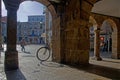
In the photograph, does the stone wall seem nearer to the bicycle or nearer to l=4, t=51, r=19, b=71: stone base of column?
the bicycle

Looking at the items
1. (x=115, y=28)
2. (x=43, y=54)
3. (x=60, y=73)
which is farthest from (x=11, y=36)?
(x=115, y=28)

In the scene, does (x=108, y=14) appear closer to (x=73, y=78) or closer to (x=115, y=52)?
(x=115, y=52)

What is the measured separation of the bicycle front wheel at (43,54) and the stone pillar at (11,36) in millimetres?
2962

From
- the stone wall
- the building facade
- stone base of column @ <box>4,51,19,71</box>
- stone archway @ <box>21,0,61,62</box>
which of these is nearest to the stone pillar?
stone base of column @ <box>4,51,19,71</box>

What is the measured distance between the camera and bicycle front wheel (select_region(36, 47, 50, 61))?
9.93 meters

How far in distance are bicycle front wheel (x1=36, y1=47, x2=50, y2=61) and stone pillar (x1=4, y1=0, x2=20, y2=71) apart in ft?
9.72

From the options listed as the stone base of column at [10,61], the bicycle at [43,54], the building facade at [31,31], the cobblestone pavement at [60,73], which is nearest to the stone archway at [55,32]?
the bicycle at [43,54]

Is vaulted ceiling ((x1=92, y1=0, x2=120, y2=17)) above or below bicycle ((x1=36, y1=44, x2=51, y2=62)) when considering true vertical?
above

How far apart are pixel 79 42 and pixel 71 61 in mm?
922

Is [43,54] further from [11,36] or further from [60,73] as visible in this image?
[60,73]

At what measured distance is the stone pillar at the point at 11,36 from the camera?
6.83 meters

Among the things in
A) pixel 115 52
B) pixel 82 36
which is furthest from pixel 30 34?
pixel 82 36

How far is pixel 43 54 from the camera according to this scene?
10.2 meters

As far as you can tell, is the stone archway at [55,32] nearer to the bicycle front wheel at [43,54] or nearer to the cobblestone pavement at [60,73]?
the bicycle front wheel at [43,54]
